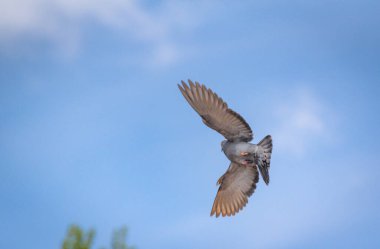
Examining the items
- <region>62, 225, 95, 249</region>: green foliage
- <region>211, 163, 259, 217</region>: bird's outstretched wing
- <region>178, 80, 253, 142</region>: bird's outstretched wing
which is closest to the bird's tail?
<region>178, 80, 253, 142</region>: bird's outstretched wing

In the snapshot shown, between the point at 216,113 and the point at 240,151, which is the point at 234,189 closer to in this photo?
the point at 240,151

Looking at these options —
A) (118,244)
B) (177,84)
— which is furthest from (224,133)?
(118,244)

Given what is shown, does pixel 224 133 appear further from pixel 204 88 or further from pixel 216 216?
pixel 216 216

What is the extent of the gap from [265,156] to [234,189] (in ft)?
7.46

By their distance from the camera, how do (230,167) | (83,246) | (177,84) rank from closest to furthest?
(83,246) < (177,84) < (230,167)

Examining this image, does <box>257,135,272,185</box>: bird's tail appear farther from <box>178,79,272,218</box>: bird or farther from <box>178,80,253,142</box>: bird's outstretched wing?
<box>178,80,253,142</box>: bird's outstretched wing

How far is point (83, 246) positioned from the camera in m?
14.3

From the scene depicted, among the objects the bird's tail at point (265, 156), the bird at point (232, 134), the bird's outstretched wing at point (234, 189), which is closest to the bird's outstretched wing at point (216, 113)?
the bird at point (232, 134)

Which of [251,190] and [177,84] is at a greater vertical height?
[177,84]

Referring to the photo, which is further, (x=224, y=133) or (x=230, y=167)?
(x=230, y=167)

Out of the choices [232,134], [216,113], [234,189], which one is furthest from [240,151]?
[234,189]

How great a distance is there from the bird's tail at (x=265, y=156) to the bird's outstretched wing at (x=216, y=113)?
384mm

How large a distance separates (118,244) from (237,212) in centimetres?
552

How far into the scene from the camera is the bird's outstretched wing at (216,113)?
16547mm
